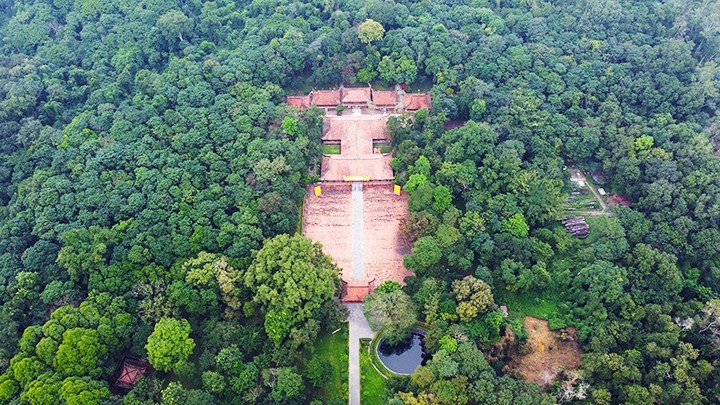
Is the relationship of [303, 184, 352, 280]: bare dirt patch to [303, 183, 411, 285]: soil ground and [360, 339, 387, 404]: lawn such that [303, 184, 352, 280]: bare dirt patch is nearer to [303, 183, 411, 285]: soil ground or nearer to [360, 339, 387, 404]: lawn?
[303, 183, 411, 285]: soil ground

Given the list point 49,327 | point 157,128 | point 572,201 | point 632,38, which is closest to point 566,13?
point 632,38

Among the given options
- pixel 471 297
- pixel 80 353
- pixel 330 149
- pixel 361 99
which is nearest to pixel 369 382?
pixel 471 297

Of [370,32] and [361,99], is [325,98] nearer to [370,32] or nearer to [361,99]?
[361,99]

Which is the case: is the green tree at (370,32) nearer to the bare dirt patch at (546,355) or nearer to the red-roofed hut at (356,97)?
the red-roofed hut at (356,97)

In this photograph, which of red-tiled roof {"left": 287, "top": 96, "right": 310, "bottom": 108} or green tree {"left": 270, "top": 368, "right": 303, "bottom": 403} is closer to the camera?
green tree {"left": 270, "top": 368, "right": 303, "bottom": 403}

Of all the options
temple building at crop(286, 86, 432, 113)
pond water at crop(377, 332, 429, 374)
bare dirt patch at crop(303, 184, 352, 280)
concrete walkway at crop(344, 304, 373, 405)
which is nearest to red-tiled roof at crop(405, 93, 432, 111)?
temple building at crop(286, 86, 432, 113)

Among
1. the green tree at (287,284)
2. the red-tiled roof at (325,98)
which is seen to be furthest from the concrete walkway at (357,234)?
the red-tiled roof at (325,98)
